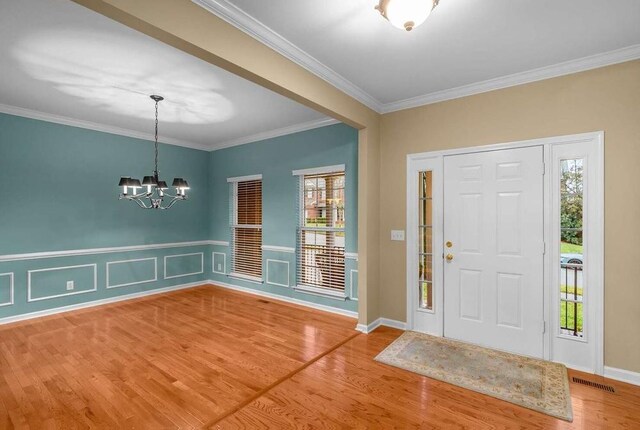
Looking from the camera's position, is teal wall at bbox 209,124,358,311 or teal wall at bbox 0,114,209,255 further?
teal wall at bbox 209,124,358,311

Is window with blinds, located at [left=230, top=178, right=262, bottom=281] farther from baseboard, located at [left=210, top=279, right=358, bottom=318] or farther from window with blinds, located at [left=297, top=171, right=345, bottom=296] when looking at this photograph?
window with blinds, located at [left=297, top=171, right=345, bottom=296]

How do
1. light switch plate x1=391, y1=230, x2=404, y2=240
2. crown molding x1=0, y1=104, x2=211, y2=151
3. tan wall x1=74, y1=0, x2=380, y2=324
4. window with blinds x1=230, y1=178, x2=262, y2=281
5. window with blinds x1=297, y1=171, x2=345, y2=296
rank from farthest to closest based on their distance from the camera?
1. window with blinds x1=230, y1=178, x2=262, y2=281
2. window with blinds x1=297, y1=171, x2=345, y2=296
3. crown molding x1=0, y1=104, x2=211, y2=151
4. light switch plate x1=391, y1=230, x2=404, y2=240
5. tan wall x1=74, y1=0, x2=380, y2=324

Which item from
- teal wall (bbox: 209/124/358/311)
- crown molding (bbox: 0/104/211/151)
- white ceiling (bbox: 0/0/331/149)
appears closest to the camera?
white ceiling (bbox: 0/0/331/149)

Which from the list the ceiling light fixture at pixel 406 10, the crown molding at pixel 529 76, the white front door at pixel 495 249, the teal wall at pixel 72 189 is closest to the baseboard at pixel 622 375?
the white front door at pixel 495 249

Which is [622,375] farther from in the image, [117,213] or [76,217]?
[76,217]

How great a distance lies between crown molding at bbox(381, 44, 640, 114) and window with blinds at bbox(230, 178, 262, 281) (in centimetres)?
301

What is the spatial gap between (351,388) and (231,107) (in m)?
3.59

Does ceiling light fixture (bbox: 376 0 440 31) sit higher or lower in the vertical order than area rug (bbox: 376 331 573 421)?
higher

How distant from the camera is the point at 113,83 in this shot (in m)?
3.37

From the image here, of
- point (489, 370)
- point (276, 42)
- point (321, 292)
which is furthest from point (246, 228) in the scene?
point (489, 370)

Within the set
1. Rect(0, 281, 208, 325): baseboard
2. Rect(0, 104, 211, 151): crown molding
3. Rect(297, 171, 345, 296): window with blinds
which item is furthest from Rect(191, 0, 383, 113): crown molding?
Rect(0, 281, 208, 325): baseboard

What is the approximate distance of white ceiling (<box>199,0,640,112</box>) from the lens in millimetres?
2121

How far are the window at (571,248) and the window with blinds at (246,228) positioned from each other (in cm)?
434

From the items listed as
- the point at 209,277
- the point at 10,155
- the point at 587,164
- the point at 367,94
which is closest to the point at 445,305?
the point at 587,164
